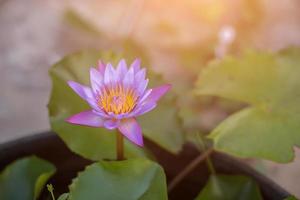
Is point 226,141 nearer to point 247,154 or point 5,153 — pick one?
point 247,154

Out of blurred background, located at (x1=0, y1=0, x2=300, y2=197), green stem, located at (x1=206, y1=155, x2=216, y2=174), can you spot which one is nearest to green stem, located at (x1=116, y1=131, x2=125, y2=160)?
green stem, located at (x1=206, y1=155, x2=216, y2=174)

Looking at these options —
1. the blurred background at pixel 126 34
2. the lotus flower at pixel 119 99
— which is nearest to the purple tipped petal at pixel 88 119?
the lotus flower at pixel 119 99

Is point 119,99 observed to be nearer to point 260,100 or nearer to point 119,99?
point 119,99

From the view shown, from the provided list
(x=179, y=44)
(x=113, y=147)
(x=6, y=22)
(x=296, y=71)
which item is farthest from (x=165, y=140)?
(x=6, y=22)

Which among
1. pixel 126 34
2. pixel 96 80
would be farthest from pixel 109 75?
pixel 126 34

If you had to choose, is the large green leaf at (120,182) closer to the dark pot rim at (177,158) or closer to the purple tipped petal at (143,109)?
the purple tipped petal at (143,109)
